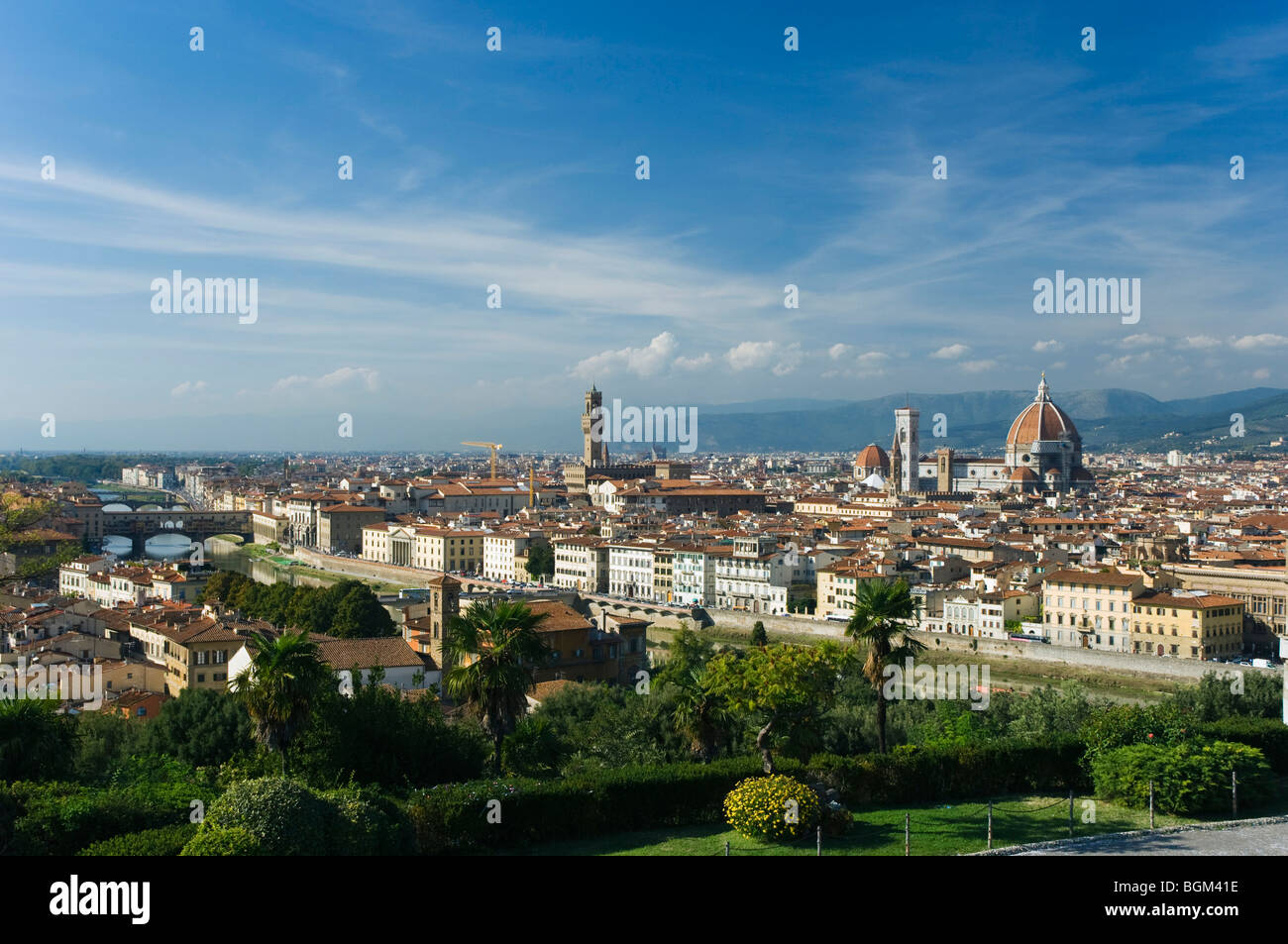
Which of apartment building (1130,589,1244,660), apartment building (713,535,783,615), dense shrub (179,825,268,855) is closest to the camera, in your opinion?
dense shrub (179,825,268,855)

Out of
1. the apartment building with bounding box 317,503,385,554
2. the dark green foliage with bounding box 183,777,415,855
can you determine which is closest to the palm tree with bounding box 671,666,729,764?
the dark green foliage with bounding box 183,777,415,855

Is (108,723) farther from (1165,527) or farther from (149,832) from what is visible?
(1165,527)

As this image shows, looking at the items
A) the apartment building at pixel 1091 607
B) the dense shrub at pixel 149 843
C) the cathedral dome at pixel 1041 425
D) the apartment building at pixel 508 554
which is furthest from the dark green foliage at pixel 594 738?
the cathedral dome at pixel 1041 425

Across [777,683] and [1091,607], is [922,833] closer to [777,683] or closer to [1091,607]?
[777,683]

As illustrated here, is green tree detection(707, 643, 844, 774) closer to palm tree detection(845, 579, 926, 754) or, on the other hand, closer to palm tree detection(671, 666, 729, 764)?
palm tree detection(671, 666, 729, 764)

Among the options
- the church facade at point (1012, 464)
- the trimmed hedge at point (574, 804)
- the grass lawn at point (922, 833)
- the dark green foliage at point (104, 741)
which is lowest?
the dark green foliage at point (104, 741)

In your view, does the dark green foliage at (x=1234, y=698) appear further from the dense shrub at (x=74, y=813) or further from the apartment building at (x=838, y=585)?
the apartment building at (x=838, y=585)
